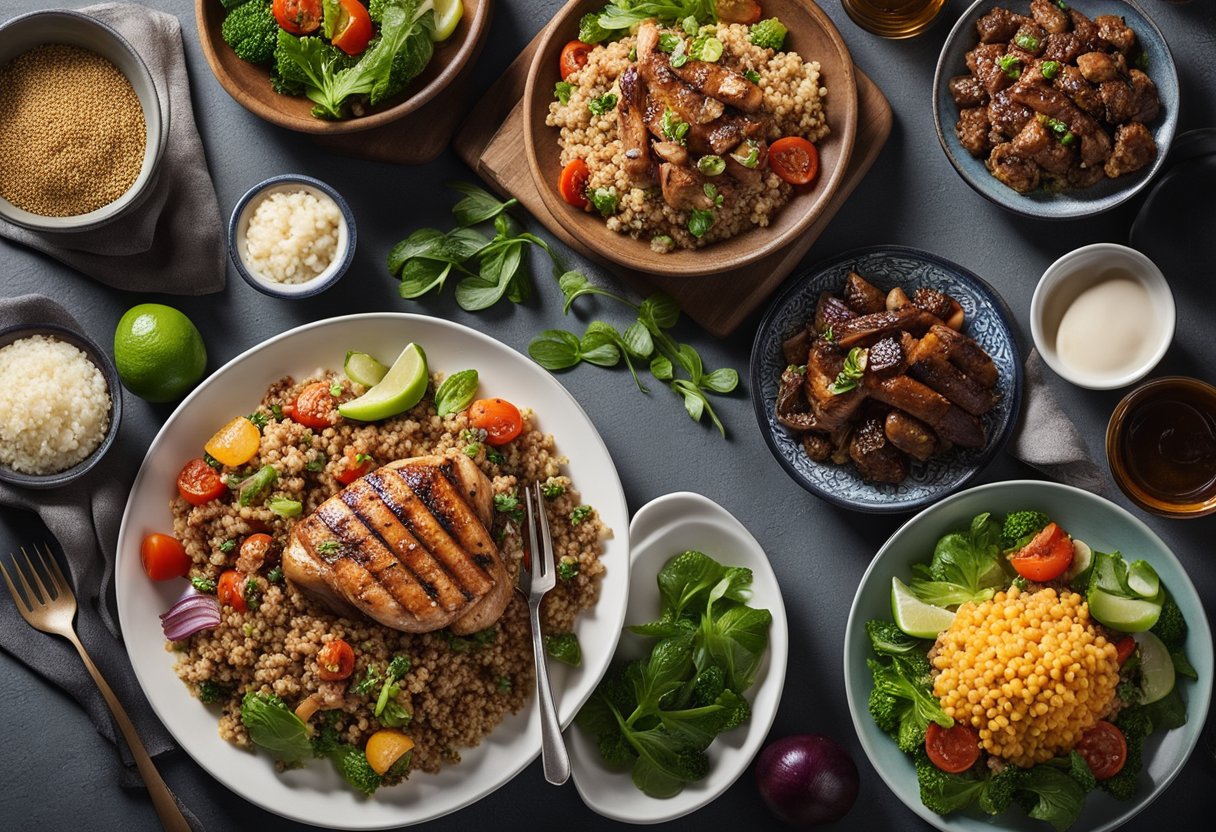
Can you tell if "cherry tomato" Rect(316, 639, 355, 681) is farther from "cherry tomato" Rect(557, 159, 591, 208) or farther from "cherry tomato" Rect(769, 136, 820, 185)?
"cherry tomato" Rect(769, 136, 820, 185)

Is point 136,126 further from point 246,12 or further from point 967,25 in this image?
point 967,25

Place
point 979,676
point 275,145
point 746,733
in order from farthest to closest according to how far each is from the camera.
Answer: point 275,145
point 746,733
point 979,676

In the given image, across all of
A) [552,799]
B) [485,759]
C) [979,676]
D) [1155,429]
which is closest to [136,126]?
[485,759]

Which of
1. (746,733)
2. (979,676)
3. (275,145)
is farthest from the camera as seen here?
(275,145)


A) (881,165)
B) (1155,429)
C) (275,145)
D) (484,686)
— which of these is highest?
(881,165)

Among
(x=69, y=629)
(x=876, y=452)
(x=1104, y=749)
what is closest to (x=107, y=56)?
(x=69, y=629)

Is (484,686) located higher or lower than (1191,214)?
lower
